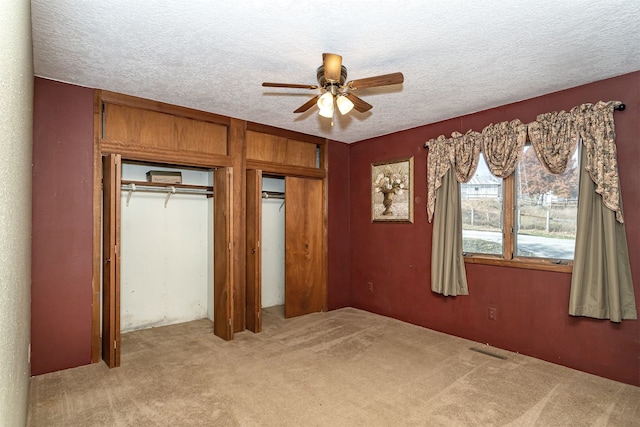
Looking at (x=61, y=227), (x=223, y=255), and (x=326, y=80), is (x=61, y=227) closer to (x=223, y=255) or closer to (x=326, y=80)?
(x=223, y=255)

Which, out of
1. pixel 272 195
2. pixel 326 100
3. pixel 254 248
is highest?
pixel 326 100

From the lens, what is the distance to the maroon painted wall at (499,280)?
9.39 feet

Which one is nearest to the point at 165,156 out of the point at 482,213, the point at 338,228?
the point at 338,228

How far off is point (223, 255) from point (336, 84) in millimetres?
2332

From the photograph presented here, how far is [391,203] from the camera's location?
4766mm

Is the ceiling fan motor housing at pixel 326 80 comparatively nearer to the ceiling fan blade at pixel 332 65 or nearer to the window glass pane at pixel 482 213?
the ceiling fan blade at pixel 332 65

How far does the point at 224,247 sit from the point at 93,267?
124 cm

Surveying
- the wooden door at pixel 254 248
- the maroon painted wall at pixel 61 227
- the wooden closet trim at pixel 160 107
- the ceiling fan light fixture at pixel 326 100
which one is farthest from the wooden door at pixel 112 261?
the ceiling fan light fixture at pixel 326 100

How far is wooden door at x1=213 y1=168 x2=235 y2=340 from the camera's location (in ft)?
12.8

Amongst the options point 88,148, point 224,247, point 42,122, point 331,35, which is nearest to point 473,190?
point 331,35

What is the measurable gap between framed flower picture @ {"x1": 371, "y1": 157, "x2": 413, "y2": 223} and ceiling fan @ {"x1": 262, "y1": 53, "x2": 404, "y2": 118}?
1950 millimetres

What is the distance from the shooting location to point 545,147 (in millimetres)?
3244

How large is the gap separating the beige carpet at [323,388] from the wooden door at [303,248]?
997mm

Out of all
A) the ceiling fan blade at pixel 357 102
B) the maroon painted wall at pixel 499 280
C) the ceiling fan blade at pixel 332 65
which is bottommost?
the maroon painted wall at pixel 499 280
